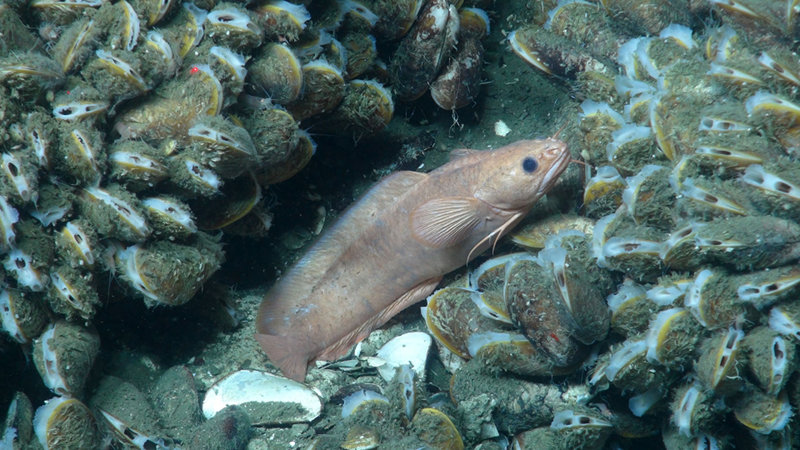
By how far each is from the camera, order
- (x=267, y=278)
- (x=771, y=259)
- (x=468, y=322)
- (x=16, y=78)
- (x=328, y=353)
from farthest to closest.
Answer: (x=267, y=278), (x=328, y=353), (x=468, y=322), (x=16, y=78), (x=771, y=259)

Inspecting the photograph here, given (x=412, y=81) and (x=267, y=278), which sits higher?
(x=412, y=81)

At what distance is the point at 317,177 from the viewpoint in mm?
3773

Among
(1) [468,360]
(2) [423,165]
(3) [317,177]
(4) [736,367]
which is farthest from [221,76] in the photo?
(4) [736,367]

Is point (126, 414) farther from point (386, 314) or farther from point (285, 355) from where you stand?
point (386, 314)

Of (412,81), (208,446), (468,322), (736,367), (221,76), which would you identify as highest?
(221,76)

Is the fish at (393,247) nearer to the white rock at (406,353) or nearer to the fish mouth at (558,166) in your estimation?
the fish mouth at (558,166)

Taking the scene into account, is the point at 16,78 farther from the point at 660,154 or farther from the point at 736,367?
the point at 736,367

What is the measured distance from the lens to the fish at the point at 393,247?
121 inches

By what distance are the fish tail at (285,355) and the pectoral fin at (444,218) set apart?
1090mm

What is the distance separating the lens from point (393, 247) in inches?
130

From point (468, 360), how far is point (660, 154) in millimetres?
1567

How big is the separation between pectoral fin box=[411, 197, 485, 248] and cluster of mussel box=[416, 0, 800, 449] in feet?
1.07

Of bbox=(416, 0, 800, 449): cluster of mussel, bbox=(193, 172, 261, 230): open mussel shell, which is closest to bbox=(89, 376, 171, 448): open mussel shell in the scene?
bbox=(193, 172, 261, 230): open mussel shell

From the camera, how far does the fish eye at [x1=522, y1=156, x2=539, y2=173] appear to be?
3018 millimetres
